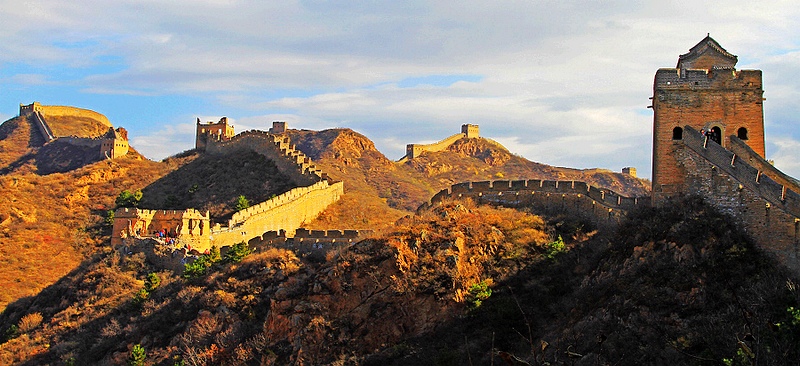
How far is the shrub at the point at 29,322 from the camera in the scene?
36.8 meters

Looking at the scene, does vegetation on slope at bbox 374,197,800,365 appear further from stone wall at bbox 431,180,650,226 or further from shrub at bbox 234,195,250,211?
shrub at bbox 234,195,250,211

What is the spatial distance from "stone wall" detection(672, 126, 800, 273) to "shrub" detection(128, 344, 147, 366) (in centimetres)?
1752

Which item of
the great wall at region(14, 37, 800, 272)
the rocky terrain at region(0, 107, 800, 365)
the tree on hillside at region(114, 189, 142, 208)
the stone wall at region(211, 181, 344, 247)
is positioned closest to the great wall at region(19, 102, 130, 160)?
the tree on hillside at region(114, 189, 142, 208)

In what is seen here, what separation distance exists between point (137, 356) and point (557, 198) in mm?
14376

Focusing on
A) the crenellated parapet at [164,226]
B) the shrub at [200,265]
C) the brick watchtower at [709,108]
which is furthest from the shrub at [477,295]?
the crenellated parapet at [164,226]

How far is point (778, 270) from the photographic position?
67.2 ft

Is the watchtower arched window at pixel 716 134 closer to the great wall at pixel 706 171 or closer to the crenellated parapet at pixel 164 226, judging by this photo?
the great wall at pixel 706 171

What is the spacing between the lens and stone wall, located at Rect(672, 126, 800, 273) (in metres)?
21.0

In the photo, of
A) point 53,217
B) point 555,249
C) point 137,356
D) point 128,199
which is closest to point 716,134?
point 555,249

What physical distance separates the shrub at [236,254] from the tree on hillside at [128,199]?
19.8 meters

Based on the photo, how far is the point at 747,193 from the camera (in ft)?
71.9

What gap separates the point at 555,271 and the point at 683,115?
5.64m

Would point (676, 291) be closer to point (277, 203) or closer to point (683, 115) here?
point (683, 115)

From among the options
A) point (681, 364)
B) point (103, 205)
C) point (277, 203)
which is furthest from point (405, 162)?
point (681, 364)
